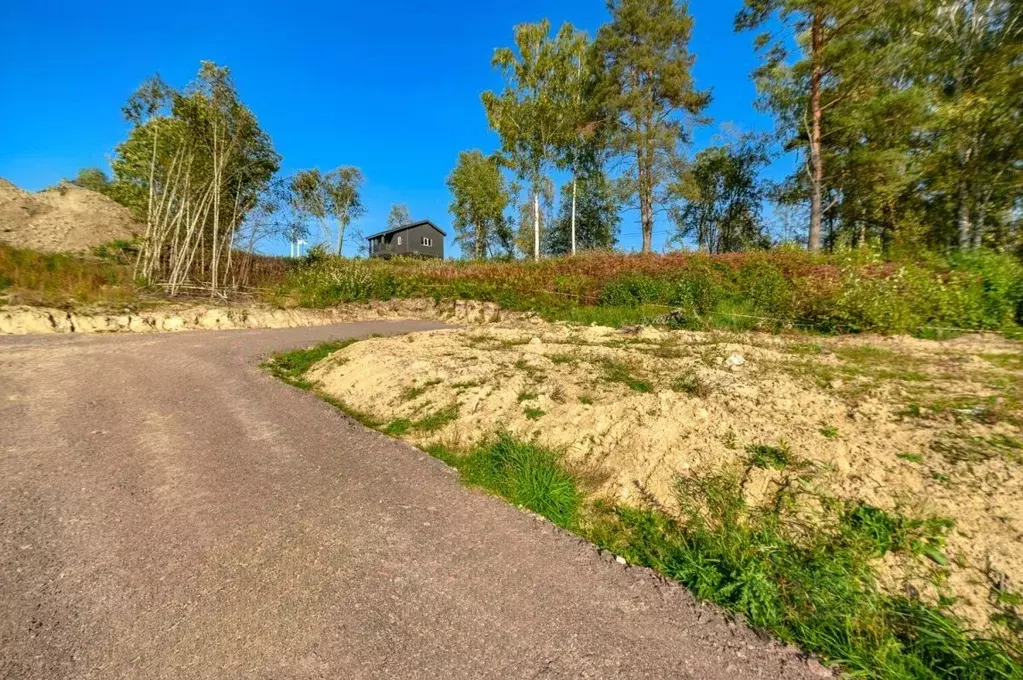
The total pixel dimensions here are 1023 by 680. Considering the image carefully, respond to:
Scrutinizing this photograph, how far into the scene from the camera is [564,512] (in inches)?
142

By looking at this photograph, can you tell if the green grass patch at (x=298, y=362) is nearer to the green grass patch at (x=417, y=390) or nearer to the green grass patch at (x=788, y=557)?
the green grass patch at (x=417, y=390)

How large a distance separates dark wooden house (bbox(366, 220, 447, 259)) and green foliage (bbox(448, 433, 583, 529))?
54.3 meters

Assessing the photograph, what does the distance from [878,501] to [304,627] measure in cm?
399

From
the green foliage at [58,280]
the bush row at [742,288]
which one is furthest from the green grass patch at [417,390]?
the green foliage at [58,280]

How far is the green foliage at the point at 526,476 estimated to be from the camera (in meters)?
3.66

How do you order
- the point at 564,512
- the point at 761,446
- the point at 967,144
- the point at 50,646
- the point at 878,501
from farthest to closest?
1. the point at 967,144
2. the point at 761,446
3. the point at 564,512
4. the point at 878,501
5. the point at 50,646

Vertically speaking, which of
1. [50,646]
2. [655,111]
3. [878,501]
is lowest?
[50,646]

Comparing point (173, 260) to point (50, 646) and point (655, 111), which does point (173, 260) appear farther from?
point (655, 111)

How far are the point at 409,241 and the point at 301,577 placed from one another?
2332 inches

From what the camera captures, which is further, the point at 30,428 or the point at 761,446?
the point at 30,428

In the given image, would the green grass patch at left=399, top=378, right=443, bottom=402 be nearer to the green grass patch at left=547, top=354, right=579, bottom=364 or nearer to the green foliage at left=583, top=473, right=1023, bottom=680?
the green grass patch at left=547, top=354, right=579, bottom=364

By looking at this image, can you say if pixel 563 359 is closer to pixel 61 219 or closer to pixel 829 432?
pixel 829 432

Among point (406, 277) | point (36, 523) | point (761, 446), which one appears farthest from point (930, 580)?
point (406, 277)

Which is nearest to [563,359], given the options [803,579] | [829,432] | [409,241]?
[829,432]
